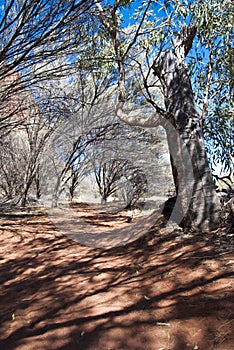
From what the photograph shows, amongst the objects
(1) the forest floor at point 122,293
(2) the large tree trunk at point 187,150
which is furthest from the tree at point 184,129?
(1) the forest floor at point 122,293

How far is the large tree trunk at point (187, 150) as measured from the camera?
11.7 ft

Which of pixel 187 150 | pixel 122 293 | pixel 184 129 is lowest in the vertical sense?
pixel 122 293

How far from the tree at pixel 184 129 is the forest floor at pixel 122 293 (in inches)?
14.2

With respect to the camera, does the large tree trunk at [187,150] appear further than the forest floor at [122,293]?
Yes

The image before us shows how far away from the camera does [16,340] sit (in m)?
1.87

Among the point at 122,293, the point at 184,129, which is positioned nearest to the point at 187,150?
the point at 184,129

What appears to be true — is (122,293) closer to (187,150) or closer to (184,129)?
(187,150)

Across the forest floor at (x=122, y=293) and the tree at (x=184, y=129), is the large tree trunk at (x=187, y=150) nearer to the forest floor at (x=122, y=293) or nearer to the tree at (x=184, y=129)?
the tree at (x=184, y=129)

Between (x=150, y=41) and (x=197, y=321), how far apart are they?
11.7ft

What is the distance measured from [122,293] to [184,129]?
240 cm

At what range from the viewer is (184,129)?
3.82 meters

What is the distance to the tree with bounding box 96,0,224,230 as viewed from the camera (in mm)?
3592

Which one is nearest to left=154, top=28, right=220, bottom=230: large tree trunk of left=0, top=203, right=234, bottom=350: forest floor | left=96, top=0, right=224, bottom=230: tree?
left=96, top=0, right=224, bottom=230: tree

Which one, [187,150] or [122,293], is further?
[187,150]
